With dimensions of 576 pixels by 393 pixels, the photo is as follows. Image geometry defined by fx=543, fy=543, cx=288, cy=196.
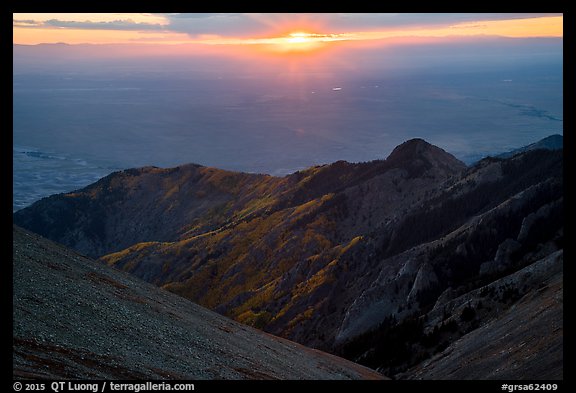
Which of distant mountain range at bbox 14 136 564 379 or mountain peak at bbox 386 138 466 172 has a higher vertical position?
mountain peak at bbox 386 138 466 172

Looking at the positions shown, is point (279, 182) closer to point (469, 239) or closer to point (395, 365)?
point (469, 239)

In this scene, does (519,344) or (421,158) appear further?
(421,158)

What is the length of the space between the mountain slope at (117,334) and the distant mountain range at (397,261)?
9.36 m

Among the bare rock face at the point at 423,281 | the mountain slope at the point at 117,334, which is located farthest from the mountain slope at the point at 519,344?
the bare rock face at the point at 423,281

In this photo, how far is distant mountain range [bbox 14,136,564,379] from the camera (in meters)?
35.1

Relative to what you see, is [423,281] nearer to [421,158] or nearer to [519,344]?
[519,344]

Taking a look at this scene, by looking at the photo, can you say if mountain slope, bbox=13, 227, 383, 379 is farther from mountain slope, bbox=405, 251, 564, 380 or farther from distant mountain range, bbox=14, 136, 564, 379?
distant mountain range, bbox=14, 136, 564, 379

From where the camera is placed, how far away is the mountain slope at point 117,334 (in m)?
19.2

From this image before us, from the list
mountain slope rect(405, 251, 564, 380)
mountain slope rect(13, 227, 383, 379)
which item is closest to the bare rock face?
mountain slope rect(405, 251, 564, 380)

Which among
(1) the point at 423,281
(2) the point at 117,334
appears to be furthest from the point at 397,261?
(2) the point at 117,334

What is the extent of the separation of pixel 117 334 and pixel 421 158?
260 ft

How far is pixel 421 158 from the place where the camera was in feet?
311

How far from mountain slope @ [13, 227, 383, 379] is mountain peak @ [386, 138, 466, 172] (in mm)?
62418
